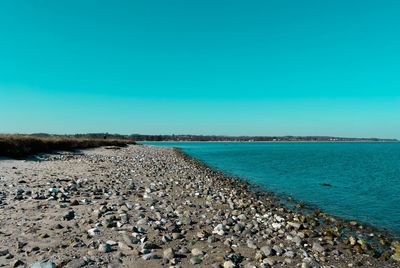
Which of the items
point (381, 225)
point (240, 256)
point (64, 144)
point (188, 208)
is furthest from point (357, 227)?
point (64, 144)

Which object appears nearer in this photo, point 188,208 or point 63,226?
point 63,226

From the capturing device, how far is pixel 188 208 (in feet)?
41.9

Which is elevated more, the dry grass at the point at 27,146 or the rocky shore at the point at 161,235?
the dry grass at the point at 27,146

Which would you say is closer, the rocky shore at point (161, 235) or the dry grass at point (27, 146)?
the rocky shore at point (161, 235)

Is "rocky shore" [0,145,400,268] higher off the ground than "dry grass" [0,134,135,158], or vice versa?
"dry grass" [0,134,135,158]

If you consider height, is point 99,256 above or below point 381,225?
above

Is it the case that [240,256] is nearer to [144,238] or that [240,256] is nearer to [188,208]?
[144,238]

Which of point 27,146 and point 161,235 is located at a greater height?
point 27,146

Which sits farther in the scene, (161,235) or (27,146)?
(27,146)

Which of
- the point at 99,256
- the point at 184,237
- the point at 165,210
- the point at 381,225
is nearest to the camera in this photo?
the point at 99,256

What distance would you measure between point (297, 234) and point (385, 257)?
2462mm

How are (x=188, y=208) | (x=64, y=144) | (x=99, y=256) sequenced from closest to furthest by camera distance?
1. (x=99, y=256)
2. (x=188, y=208)
3. (x=64, y=144)

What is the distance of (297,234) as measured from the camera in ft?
33.2

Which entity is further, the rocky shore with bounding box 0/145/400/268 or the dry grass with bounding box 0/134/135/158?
the dry grass with bounding box 0/134/135/158
